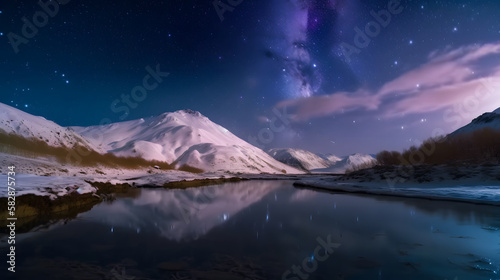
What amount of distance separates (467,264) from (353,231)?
16.1 feet

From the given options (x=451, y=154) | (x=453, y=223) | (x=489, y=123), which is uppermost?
(x=489, y=123)

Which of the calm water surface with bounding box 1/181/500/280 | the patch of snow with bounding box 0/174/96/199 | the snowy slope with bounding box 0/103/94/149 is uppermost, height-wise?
the snowy slope with bounding box 0/103/94/149

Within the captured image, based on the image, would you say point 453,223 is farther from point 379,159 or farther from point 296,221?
point 379,159

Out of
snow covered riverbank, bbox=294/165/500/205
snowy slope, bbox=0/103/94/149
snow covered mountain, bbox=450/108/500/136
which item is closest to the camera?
snow covered riverbank, bbox=294/165/500/205

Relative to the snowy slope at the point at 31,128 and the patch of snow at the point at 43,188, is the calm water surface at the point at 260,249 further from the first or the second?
the snowy slope at the point at 31,128

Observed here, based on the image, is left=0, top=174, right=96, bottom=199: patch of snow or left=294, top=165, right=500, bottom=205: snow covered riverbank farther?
left=294, top=165, right=500, bottom=205: snow covered riverbank

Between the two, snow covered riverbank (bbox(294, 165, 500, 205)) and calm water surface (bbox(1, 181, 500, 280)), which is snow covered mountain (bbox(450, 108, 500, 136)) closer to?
snow covered riverbank (bbox(294, 165, 500, 205))

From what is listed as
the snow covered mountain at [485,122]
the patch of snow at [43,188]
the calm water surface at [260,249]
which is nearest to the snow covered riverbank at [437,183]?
the calm water surface at [260,249]

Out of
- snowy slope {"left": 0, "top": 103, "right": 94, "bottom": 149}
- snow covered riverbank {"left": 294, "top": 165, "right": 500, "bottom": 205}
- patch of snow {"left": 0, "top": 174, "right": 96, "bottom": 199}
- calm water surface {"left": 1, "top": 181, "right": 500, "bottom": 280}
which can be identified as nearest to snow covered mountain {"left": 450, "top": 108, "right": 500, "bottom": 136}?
snow covered riverbank {"left": 294, "top": 165, "right": 500, "bottom": 205}

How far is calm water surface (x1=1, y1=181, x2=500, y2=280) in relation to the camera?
7.19 metres

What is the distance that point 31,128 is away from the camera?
6488cm

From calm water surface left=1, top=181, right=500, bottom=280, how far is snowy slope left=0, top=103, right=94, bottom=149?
6282 centimetres

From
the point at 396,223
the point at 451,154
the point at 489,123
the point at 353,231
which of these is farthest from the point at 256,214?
the point at 489,123

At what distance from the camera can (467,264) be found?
7.88 metres
